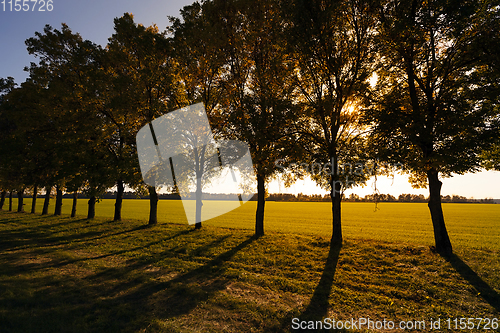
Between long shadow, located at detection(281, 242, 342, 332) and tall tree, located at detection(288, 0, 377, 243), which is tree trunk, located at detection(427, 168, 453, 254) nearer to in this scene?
tall tree, located at detection(288, 0, 377, 243)

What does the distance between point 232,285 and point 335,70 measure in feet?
43.6

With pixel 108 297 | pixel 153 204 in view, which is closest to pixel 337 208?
pixel 108 297

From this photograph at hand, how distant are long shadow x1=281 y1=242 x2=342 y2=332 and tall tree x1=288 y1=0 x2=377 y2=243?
5.12 m

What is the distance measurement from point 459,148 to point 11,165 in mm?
34604

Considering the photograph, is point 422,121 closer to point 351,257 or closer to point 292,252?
point 351,257

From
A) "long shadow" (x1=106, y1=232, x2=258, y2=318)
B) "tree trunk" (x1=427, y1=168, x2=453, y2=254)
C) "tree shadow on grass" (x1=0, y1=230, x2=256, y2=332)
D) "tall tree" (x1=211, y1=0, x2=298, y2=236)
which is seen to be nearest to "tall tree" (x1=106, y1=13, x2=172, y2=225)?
"tall tree" (x1=211, y1=0, x2=298, y2=236)

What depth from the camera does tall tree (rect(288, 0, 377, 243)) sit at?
1402 cm

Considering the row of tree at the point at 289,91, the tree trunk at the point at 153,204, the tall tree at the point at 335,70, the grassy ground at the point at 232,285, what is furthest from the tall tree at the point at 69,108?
the tall tree at the point at 335,70

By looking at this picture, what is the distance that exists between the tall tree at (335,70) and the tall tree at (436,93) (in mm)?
1301

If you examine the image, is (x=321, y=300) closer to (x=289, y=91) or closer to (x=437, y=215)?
(x=437, y=215)

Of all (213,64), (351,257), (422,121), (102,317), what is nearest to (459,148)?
(422,121)

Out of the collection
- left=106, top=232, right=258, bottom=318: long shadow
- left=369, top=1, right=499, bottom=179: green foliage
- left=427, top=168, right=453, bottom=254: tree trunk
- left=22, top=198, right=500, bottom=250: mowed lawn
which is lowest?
left=22, top=198, right=500, bottom=250: mowed lawn

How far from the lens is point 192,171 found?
22.6 m

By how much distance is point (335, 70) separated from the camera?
14.4 metres
